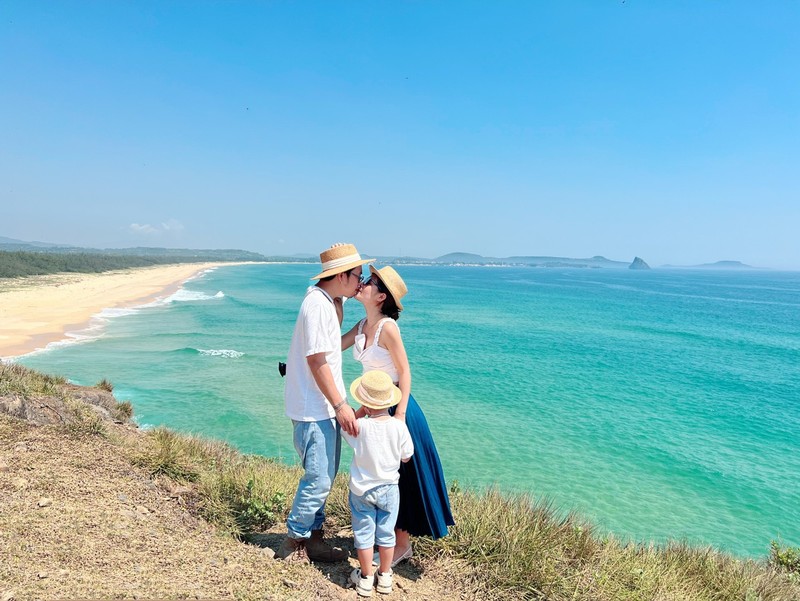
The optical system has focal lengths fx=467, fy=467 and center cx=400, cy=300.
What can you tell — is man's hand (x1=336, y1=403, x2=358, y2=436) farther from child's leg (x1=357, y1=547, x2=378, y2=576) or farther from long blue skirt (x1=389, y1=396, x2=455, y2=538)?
child's leg (x1=357, y1=547, x2=378, y2=576)

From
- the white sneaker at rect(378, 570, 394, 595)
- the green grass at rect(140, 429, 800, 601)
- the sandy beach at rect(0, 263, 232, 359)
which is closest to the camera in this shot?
the white sneaker at rect(378, 570, 394, 595)

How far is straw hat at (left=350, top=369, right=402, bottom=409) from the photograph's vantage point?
111 inches

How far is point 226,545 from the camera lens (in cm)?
324

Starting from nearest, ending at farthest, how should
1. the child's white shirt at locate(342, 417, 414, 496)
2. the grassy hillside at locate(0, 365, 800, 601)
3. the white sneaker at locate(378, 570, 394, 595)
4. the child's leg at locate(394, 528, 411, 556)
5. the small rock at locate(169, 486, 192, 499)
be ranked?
the grassy hillside at locate(0, 365, 800, 601) < the child's white shirt at locate(342, 417, 414, 496) < the white sneaker at locate(378, 570, 394, 595) < the child's leg at locate(394, 528, 411, 556) < the small rock at locate(169, 486, 192, 499)

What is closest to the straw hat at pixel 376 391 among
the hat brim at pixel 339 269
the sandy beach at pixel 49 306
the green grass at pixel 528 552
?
the hat brim at pixel 339 269

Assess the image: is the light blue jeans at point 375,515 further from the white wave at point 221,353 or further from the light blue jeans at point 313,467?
the white wave at point 221,353

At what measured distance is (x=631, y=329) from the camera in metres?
36.9

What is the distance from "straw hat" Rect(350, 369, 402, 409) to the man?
4.8 inches

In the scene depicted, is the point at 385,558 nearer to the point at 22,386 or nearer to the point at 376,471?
the point at 376,471

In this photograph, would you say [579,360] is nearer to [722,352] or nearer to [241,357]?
[722,352]

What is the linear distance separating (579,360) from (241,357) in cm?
1697

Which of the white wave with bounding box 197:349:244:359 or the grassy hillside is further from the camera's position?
the white wave with bounding box 197:349:244:359

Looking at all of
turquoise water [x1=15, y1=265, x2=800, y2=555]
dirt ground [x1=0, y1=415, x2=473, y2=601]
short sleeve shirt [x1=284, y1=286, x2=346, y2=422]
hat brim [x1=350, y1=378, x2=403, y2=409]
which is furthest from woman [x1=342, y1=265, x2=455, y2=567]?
turquoise water [x1=15, y1=265, x2=800, y2=555]

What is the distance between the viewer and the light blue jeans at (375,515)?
116 inches
